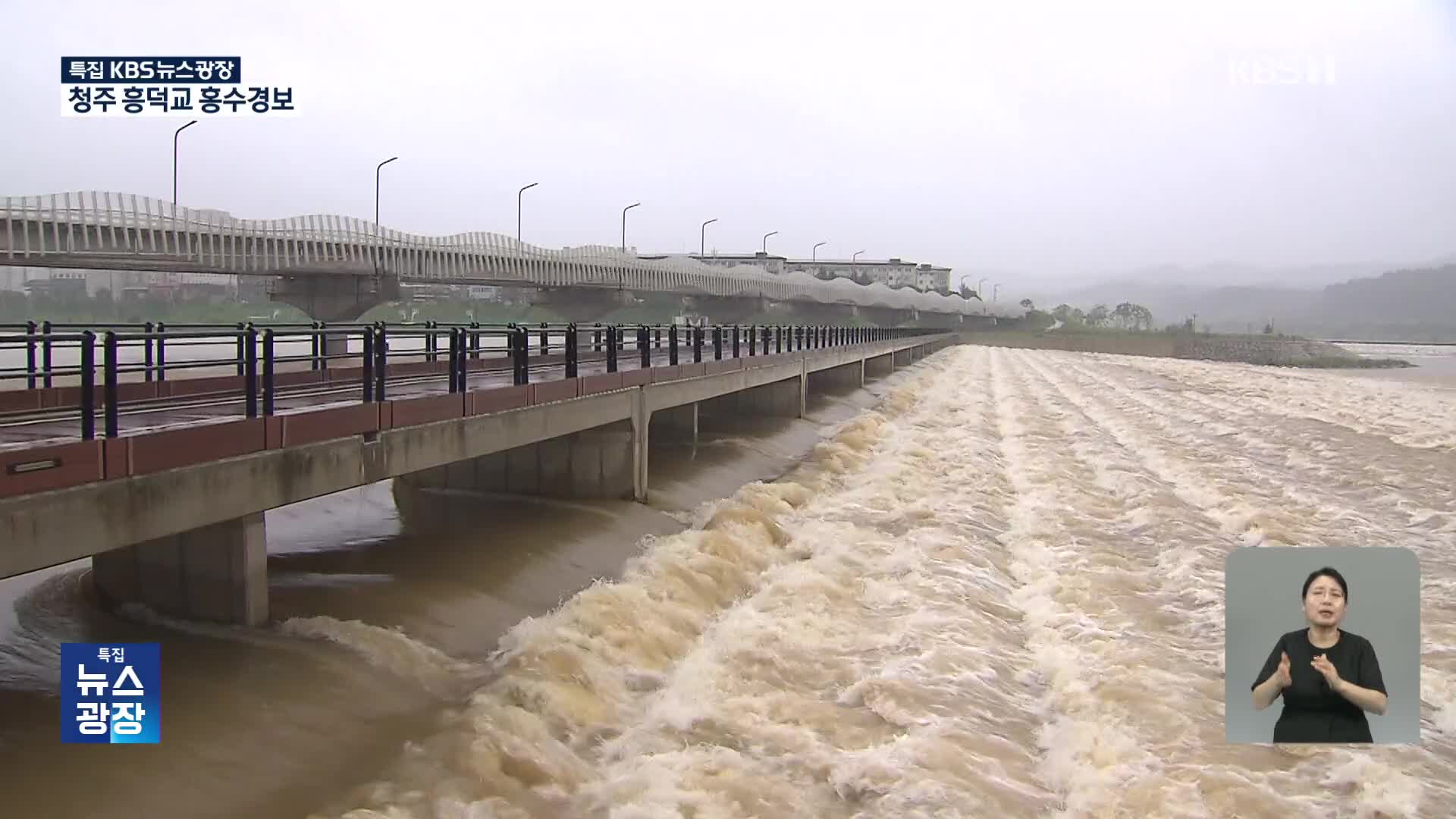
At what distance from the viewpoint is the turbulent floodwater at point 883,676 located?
7055 mm

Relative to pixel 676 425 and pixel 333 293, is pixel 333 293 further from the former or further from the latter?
pixel 676 425

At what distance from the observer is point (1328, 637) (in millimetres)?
3775

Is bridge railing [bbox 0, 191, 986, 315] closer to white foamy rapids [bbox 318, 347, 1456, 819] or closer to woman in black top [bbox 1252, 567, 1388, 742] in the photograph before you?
white foamy rapids [bbox 318, 347, 1456, 819]

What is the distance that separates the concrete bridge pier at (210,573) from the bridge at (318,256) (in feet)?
92.5

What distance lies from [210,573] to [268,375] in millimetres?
1626

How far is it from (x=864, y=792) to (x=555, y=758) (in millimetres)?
2100

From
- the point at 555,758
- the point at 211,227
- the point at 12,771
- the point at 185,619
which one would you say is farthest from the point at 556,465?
the point at 211,227

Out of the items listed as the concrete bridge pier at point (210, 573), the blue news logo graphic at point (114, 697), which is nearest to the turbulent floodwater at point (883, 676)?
the concrete bridge pier at point (210, 573)

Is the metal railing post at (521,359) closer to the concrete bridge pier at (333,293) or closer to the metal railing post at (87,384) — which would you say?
the metal railing post at (87,384)

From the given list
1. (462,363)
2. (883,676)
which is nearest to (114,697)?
(462,363)

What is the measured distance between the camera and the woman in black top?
3748 mm

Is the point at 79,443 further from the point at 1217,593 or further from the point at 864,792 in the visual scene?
the point at 1217,593

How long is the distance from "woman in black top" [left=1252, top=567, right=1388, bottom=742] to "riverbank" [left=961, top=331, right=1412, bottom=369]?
108 m

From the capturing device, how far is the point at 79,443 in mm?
6438
